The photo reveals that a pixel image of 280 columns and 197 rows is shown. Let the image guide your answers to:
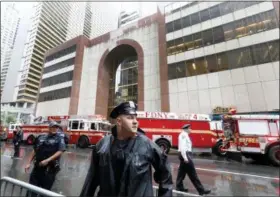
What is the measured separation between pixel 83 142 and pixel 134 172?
50.4 ft

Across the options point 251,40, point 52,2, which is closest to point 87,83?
point 251,40

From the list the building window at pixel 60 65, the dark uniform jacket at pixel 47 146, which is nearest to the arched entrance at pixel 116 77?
the building window at pixel 60 65

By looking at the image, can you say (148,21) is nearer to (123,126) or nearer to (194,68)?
(194,68)

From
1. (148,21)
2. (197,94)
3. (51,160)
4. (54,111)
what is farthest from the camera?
(54,111)

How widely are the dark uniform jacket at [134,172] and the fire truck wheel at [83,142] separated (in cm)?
1480

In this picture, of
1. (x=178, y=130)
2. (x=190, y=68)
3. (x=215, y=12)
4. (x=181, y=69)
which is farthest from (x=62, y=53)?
(x=178, y=130)

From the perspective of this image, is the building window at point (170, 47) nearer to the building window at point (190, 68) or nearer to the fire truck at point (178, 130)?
the building window at point (190, 68)

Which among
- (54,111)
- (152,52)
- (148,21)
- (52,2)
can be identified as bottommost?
(54,111)

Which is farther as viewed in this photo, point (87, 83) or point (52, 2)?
point (52, 2)

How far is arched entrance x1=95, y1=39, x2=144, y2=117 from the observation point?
106 feet

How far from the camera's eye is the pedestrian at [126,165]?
5.15 feet

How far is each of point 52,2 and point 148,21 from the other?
112381 millimetres

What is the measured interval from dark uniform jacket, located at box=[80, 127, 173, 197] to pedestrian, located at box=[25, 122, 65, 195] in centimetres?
204

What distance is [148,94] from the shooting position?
87.9ft
